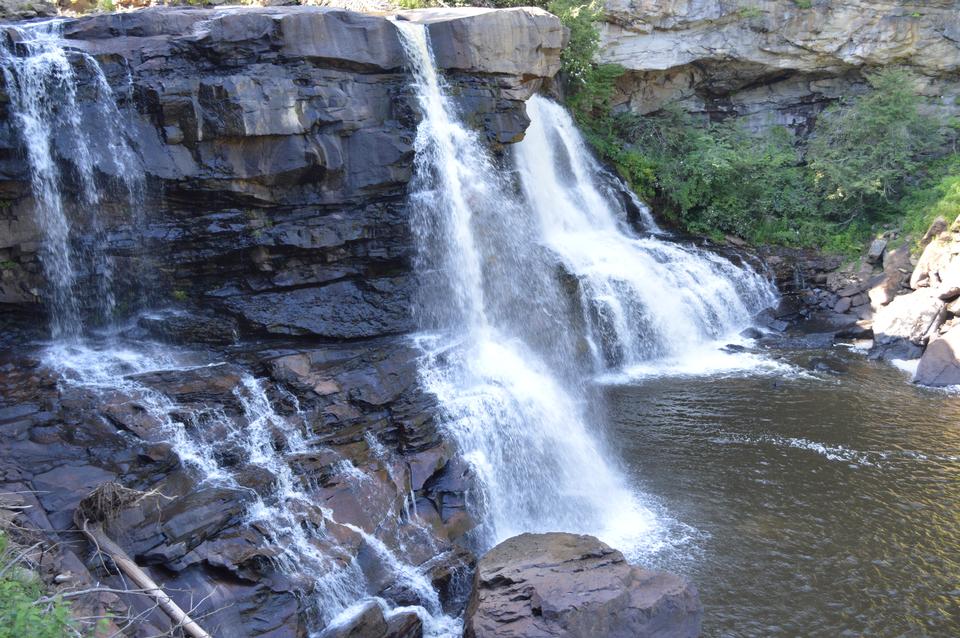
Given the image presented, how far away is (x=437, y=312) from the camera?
1304cm

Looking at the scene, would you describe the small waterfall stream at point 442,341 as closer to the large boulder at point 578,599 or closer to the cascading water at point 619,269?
the cascading water at point 619,269

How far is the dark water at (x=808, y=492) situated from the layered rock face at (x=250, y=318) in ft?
10.6

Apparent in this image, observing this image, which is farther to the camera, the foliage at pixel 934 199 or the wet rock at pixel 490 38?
the foliage at pixel 934 199

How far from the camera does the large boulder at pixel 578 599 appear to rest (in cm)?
741

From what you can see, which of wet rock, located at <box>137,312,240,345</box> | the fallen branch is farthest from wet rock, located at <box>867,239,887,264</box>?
the fallen branch

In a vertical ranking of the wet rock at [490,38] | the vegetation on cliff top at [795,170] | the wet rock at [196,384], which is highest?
the wet rock at [490,38]

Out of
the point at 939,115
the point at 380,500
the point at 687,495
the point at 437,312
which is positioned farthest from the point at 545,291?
the point at 939,115

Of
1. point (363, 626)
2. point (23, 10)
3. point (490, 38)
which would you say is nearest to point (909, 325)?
point (490, 38)

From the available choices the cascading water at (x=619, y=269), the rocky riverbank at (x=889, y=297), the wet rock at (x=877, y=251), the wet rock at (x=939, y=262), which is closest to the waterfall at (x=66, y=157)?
the cascading water at (x=619, y=269)

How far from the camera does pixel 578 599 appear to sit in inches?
298

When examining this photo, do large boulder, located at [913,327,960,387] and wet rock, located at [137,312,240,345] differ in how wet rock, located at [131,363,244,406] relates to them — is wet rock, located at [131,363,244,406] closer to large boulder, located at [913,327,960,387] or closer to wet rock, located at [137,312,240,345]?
wet rock, located at [137,312,240,345]

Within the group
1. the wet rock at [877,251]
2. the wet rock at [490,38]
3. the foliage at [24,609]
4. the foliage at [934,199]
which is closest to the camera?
the foliage at [24,609]

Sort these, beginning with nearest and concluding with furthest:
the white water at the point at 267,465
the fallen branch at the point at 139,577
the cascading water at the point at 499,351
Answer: the fallen branch at the point at 139,577, the white water at the point at 267,465, the cascading water at the point at 499,351

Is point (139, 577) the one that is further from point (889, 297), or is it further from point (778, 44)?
point (778, 44)
